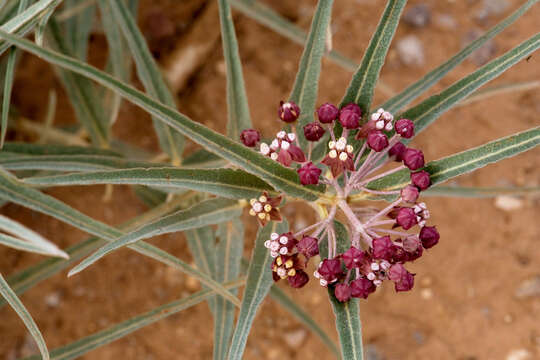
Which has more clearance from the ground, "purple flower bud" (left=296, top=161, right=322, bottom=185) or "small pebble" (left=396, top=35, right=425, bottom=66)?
"small pebble" (left=396, top=35, right=425, bottom=66)

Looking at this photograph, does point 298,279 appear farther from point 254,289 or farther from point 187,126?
point 187,126

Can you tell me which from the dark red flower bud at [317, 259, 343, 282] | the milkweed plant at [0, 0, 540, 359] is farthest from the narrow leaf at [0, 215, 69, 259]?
the dark red flower bud at [317, 259, 343, 282]

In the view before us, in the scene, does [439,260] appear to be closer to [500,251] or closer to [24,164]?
[500,251]

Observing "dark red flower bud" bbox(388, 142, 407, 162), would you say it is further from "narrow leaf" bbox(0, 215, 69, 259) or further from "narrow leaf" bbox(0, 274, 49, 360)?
"narrow leaf" bbox(0, 274, 49, 360)

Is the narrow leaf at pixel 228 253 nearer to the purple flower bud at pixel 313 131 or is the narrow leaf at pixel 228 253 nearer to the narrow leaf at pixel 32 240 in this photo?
the purple flower bud at pixel 313 131

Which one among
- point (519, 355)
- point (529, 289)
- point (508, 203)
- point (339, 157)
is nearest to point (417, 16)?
point (508, 203)

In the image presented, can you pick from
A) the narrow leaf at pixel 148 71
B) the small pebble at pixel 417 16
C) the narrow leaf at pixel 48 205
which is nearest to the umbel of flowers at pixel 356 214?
the narrow leaf at pixel 48 205
